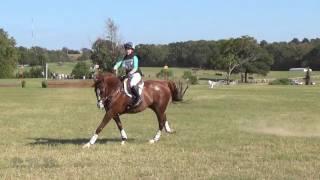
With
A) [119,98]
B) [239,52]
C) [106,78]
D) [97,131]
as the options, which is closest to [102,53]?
[239,52]

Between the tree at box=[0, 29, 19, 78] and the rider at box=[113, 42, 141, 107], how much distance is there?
12125 centimetres

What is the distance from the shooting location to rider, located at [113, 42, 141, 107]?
1684 centimetres

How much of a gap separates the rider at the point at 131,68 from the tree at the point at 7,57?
121m

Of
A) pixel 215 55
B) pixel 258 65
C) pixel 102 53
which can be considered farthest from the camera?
pixel 215 55

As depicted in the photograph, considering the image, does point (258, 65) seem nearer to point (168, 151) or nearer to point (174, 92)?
point (174, 92)

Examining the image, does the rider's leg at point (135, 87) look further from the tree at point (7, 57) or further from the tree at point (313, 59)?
the tree at point (313, 59)

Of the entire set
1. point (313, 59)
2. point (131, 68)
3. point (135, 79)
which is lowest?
point (313, 59)

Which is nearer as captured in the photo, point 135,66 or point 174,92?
point 135,66

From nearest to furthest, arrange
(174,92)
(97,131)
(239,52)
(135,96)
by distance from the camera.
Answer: (97,131)
(135,96)
(174,92)
(239,52)

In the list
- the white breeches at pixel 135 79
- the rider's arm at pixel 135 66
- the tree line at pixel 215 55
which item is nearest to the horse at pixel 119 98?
the white breeches at pixel 135 79

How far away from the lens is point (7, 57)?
136750mm

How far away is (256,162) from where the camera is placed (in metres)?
13.1

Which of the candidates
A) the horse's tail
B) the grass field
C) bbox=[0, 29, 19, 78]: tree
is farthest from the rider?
bbox=[0, 29, 19, 78]: tree

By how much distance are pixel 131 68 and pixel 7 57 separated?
408ft
